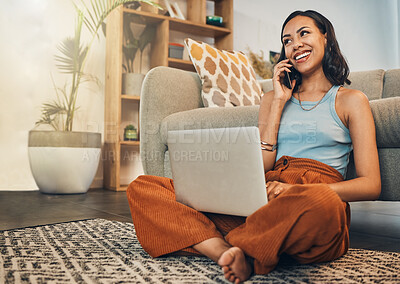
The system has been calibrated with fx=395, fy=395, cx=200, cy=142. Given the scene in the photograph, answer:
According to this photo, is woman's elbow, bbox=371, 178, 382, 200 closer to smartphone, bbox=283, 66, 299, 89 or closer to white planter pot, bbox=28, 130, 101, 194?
smartphone, bbox=283, 66, 299, 89

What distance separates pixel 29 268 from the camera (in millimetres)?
898

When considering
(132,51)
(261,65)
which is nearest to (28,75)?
(132,51)

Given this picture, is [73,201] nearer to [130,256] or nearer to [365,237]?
[130,256]

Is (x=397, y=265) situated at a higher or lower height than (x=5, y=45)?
lower

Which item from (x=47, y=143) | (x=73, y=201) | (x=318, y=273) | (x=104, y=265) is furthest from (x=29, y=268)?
(x=47, y=143)

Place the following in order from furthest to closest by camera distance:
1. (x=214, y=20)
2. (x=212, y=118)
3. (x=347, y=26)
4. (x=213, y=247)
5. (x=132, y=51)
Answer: (x=347, y=26), (x=214, y=20), (x=132, y=51), (x=212, y=118), (x=213, y=247)

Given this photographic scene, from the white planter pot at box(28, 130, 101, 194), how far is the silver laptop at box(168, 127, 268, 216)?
1836 millimetres

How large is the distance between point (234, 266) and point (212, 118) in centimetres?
94

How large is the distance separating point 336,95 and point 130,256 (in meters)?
0.74

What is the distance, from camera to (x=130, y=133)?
3.08 m

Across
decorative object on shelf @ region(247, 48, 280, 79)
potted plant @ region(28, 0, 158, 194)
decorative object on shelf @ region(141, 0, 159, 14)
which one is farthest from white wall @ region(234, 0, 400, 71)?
potted plant @ region(28, 0, 158, 194)

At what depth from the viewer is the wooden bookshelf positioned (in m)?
2.96

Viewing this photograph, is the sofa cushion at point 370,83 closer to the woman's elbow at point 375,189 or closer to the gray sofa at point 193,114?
the gray sofa at point 193,114

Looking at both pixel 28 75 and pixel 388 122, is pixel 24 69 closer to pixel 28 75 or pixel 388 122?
pixel 28 75
